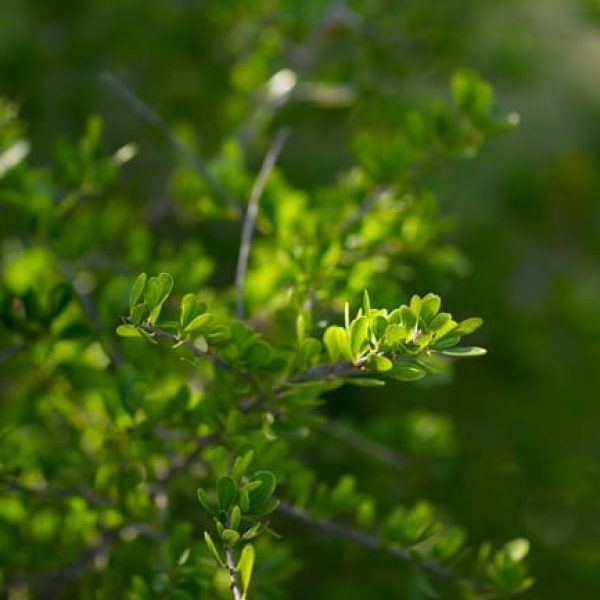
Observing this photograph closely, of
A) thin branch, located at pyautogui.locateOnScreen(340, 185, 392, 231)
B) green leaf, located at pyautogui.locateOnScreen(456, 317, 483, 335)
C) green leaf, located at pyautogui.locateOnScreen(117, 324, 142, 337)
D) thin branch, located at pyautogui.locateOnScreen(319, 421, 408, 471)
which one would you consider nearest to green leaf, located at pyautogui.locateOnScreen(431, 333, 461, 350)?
green leaf, located at pyautogui.locateOnScreen(456, 317, 483, 335)

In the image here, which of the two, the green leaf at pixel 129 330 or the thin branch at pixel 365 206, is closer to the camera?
the green leaf at pixel 129 330

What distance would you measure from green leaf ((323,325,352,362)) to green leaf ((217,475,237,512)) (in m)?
0.14

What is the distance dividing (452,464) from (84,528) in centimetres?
68

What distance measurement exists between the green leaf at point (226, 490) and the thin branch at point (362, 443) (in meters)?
0.50

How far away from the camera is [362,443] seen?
4.45ft

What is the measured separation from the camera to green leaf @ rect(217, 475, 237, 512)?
2.61 ft

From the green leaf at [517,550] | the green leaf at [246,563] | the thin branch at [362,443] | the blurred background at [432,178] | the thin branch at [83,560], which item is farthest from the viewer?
the blurred background at [432,178]

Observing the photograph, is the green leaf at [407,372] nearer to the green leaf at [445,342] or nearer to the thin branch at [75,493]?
the green leaf at [445,342]

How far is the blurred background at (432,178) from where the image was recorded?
1539 mm

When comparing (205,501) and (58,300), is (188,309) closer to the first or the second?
(205,501)

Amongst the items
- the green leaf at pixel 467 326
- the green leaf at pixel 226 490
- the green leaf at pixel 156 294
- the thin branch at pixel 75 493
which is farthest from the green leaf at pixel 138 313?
the thin branch at pixel 75 493

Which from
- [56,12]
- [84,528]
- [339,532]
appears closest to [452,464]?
[339,532]

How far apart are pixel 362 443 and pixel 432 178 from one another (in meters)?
0.38

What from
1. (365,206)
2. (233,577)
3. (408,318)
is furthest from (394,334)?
(365,206)
